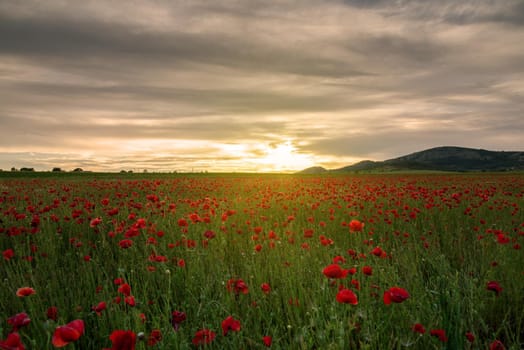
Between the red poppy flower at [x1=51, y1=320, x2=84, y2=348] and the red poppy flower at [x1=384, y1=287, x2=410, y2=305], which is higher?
the red poppy flower at [x1=51, y1=320, x2=84, y2=348]

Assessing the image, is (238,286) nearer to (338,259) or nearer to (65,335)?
(338,259)

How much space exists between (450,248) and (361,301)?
3363mm

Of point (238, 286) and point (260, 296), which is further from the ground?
point (238, 286)

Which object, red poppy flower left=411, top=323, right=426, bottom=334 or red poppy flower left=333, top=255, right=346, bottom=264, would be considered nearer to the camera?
red poppy flower left=411, top=323, right=426, bottom=334

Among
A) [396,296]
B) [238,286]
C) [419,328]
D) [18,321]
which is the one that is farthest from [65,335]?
[419,328]

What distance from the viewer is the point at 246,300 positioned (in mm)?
3471

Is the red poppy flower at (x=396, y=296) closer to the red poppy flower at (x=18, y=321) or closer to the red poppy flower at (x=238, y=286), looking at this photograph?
the red poppy flower at (x=238, y=286)

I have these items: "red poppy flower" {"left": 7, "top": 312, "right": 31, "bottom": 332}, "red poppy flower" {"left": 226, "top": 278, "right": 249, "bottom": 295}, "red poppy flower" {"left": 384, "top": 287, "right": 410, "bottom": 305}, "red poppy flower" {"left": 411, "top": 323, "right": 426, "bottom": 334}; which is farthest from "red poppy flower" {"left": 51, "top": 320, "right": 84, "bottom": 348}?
"red poppy flower" {"left": 411, "top": 323, "right": 426, "bottom": 334}

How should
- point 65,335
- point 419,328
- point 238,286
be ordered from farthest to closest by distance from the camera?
point 238,286 < point 419,328 < point 65,335

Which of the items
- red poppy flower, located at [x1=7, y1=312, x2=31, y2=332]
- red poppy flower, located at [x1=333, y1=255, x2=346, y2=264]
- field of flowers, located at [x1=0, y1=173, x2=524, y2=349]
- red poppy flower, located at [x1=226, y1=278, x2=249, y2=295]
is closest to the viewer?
red poppy flower, located at [x1=7, y1=312, x2=31, y2=332]

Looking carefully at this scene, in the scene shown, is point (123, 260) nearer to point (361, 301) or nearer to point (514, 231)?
point (361, 301)

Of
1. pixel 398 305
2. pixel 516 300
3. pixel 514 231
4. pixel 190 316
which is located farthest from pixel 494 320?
pixel 514 231

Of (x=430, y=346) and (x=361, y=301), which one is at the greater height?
(x=361, y=301)

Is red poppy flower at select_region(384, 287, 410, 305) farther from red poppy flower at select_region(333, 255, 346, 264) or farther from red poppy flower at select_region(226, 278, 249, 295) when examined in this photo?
red poppy flower at select_region(226, 278, 249, 295)
